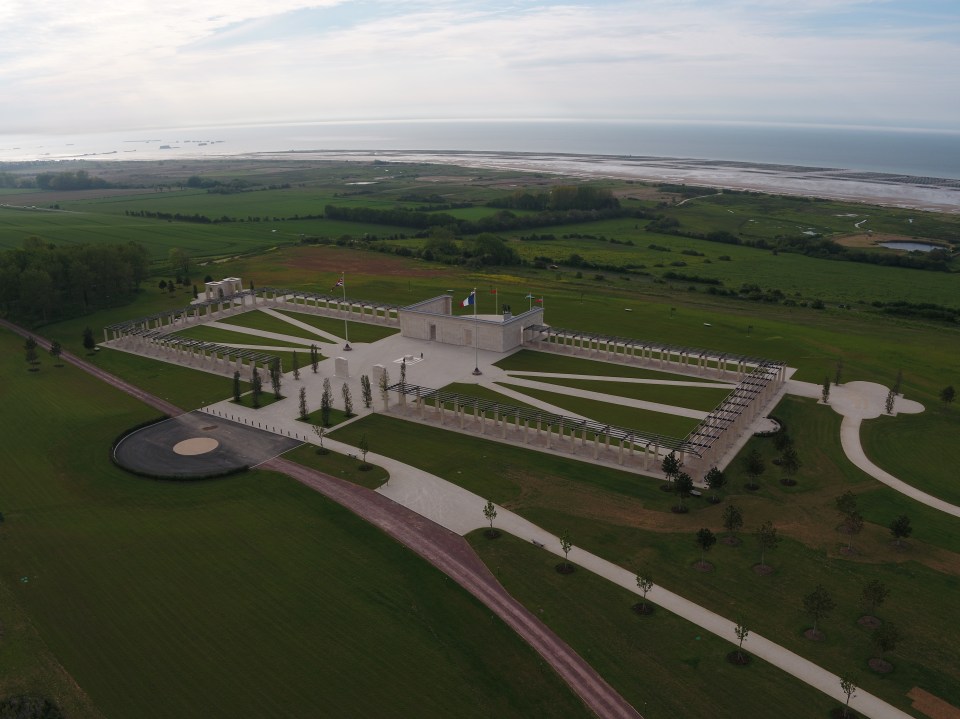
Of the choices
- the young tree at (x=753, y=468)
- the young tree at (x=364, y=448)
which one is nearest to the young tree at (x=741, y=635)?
the young tree at (x=753, y=468)

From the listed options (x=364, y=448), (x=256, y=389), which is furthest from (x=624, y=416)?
(x=256, y=389)

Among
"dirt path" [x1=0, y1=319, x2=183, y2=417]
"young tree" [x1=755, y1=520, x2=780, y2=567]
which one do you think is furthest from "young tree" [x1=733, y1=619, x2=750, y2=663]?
"dirt path" [x1=0, y1=319, x2=183, y2=417]

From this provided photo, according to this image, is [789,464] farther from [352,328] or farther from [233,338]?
[233,338]

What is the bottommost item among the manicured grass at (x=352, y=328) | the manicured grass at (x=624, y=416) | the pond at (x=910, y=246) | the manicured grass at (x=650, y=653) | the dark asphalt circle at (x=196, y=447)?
the manicured grass at (x=650, y=653)

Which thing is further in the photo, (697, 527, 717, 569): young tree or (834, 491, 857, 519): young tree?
(834, 491, 857, 519): young tree

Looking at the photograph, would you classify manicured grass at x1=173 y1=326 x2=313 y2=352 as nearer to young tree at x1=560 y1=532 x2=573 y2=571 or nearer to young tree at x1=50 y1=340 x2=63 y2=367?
young tree at x1=50 y1=340 x2=63 y2=367

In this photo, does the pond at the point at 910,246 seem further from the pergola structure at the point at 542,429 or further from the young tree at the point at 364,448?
the young tree at the point at 364,448
